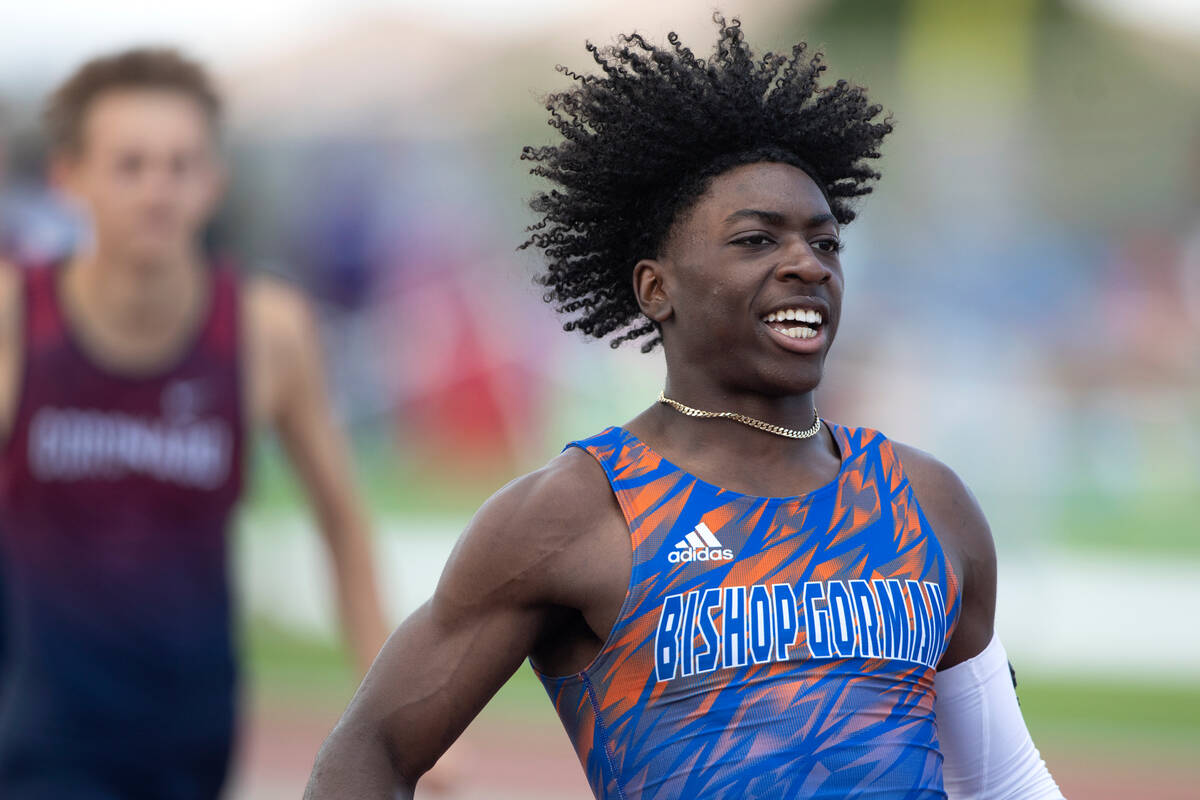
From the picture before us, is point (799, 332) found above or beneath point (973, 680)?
above

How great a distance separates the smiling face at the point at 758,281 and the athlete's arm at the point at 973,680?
30 centimetres

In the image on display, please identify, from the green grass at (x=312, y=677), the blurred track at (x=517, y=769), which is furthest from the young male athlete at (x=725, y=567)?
Answer: the green grass at (x=312, y=677)

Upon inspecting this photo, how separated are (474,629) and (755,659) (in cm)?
43

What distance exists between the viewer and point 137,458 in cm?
468

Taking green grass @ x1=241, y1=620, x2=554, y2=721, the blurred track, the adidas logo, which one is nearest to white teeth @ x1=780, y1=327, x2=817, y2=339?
the adidas logo

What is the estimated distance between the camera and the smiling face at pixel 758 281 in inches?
103

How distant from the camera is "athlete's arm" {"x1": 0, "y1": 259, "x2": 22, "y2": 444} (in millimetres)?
4645

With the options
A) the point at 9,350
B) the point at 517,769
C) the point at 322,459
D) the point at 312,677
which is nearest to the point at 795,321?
the point at 322,459

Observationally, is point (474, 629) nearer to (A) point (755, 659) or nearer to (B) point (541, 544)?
(B) point (541, 544)

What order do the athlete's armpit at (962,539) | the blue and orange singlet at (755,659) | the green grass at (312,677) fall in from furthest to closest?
the green grass at (312,677)
the athlete's armpit at (962,539)
the blue and orange singlet at (755,659)

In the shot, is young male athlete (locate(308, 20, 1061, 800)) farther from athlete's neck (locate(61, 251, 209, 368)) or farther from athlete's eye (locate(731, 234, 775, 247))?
athlete's neck (locate(61, 251, 209, 368))

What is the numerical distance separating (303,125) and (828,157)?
2045 centimetres

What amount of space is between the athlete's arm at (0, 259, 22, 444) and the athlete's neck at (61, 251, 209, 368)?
0.14 m

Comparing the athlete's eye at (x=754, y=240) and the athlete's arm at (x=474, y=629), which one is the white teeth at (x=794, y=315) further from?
the athlete's arm at (x=474, y=629)
